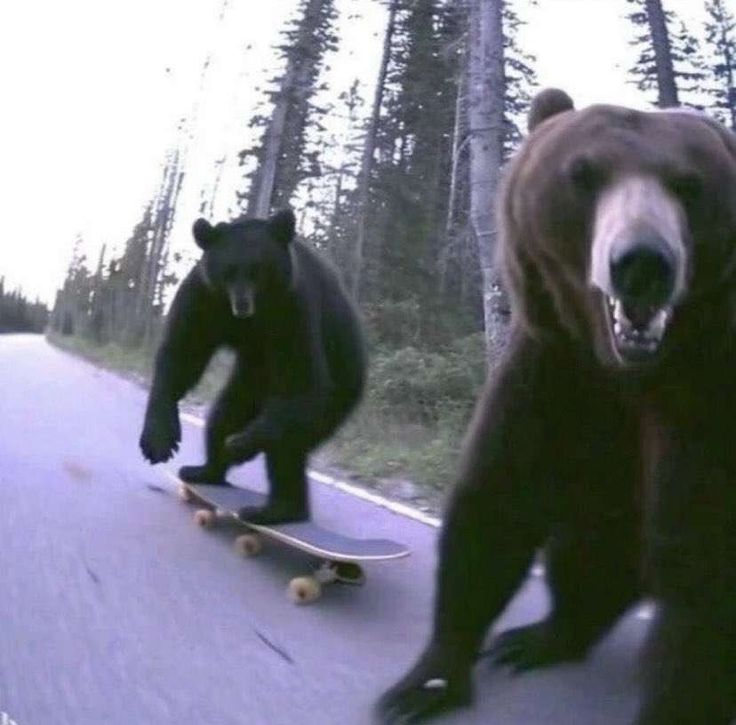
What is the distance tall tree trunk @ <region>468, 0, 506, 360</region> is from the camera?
299 inches

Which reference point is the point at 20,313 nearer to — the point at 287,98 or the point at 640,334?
the point at 287,98

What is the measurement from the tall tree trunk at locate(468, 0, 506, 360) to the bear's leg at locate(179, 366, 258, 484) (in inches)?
126

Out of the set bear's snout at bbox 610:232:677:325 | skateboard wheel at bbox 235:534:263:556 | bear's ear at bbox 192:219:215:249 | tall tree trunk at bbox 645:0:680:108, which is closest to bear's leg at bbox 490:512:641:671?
bear's snout at bbox 610:232:677:325

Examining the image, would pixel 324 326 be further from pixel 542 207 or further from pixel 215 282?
pixel 542 207

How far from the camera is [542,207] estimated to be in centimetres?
211

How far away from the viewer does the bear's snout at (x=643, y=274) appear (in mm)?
1740

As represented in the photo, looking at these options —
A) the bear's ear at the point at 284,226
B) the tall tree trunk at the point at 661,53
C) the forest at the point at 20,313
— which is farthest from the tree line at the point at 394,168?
the forest at the point at 20,313

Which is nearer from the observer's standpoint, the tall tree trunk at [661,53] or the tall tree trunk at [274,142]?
the tall tree trunk at [661,53]

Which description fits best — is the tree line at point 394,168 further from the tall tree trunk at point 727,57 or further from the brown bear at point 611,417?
the brown bear at point 611,417

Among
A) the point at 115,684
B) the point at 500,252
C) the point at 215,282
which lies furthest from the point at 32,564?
the point at 500,252

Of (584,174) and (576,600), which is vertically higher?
(584,174)

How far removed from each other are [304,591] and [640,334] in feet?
5.28

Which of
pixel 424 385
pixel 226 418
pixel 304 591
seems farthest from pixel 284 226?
A: pixel 424 385

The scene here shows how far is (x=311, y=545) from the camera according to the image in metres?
3.21
